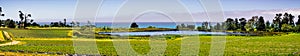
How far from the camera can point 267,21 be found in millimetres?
99000

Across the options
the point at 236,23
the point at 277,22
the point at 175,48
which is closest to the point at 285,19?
the point at 277,22

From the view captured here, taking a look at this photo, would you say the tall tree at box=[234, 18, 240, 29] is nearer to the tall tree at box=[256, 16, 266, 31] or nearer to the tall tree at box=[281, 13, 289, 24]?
the tall tree at box=[256, 16, 266, 31]

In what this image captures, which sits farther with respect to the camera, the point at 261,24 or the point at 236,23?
the point at 236,23

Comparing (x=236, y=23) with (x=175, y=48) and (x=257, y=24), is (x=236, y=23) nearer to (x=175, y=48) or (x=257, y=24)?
(x=257, y=24)

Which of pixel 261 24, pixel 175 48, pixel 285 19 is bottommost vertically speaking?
pixel 175 48

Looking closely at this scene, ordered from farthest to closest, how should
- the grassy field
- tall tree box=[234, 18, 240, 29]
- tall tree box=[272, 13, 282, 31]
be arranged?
tall tree box=[234, 18, 240, 29] < tall tree box=[272, 13, 282, 31] < the grassy field

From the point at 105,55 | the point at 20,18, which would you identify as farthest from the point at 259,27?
the point at 105,55

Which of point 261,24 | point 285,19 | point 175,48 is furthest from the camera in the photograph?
point 285,19

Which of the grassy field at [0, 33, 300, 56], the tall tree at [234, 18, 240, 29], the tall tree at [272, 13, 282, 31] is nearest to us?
the grassy field at [0, 33, 300, 56]

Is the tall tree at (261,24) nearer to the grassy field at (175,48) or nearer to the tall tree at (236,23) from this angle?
the tall tree at (236,23)

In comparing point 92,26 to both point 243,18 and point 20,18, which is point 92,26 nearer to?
point 20,18

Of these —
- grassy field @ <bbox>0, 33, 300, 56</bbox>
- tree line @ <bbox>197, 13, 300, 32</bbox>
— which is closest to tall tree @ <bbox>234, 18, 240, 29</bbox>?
tree line @ <bbox>197, 13, 300, 32</bbox>

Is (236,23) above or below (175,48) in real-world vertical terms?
→ above

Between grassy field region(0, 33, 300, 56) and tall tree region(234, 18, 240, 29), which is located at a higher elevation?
tall tree region(234, 18, 240, 29)
